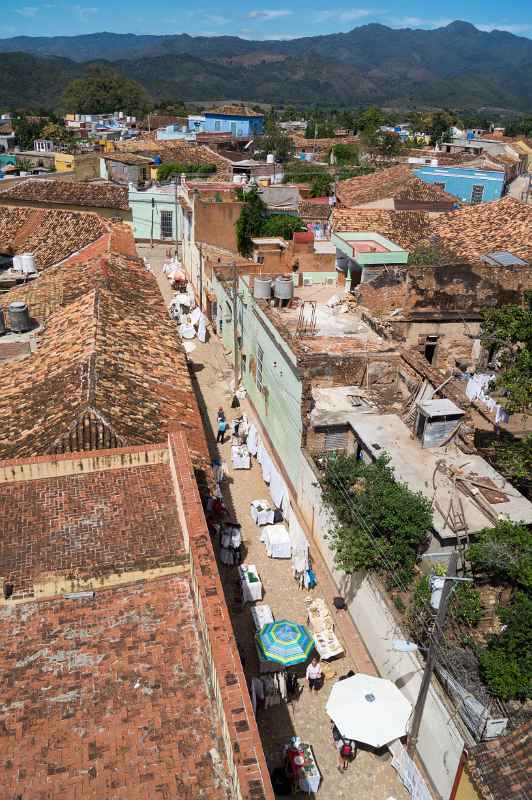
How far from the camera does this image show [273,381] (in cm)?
1794

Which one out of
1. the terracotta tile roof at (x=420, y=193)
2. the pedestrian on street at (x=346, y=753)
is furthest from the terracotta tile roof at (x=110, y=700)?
the terracotta tile roof at (x=420, y=193)

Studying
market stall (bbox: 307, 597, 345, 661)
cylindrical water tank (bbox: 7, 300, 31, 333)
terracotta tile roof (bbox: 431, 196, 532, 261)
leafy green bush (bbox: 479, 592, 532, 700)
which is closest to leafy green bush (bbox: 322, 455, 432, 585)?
market stall (bbox: 307, 597, 345, 661)

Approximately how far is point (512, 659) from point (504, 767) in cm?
148

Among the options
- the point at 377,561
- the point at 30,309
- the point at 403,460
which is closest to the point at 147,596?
the point at 377,561

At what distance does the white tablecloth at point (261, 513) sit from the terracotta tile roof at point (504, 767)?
8241mm

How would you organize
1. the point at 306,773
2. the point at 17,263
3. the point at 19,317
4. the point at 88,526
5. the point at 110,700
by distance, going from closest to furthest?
the point at 110,700, the point at 306,773, the point at 88,526, the point at 19,317, the point at 17,263

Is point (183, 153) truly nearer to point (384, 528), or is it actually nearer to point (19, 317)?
point (19, 317)

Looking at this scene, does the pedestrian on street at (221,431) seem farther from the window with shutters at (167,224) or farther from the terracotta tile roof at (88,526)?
the window with shutters at (167,224)

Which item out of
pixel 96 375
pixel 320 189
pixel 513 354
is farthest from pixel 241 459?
pixel 320 189

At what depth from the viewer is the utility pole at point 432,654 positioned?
26.7ft

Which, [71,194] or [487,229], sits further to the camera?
[71,194]

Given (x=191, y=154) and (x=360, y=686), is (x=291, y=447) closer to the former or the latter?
(x=360, y=686)

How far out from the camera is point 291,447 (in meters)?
16.2

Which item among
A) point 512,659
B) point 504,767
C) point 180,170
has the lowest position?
point 504,767
